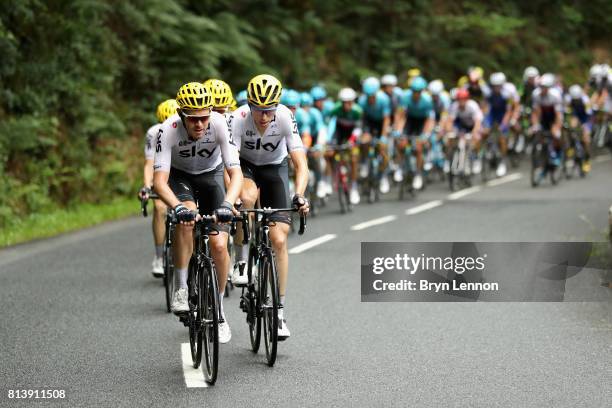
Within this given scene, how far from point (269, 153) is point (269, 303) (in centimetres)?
165

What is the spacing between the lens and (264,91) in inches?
350

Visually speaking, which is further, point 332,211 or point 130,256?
point 332,211

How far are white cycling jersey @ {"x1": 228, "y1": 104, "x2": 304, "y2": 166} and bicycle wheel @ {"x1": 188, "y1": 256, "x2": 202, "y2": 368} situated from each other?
1521mm

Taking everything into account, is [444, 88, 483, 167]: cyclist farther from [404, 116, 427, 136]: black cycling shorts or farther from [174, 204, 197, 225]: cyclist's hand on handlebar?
[174, 204, 197, 225]: cyclist's hand on handlebar

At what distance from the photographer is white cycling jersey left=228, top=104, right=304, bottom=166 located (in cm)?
941

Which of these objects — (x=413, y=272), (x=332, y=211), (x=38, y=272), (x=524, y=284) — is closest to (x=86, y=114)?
A: (x=332, y=211)

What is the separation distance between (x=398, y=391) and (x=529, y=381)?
913 mm

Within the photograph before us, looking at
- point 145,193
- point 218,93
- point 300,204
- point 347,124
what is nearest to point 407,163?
point 347,124

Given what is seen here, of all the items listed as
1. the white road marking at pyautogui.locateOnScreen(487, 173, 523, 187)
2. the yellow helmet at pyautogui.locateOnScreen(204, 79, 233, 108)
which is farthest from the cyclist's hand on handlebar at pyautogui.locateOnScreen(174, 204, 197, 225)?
the white road marking at pyautogui.locateOnScreen(487, 173, 523, 187)

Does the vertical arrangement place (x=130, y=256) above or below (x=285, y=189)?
below

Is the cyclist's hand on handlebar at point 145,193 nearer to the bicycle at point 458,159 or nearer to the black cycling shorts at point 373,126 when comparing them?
the black cycling shorts at point 373,126

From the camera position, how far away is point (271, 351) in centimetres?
837

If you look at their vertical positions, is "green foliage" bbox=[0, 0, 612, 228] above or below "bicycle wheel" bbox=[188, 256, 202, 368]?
above

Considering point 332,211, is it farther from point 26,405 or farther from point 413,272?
point 26,405
